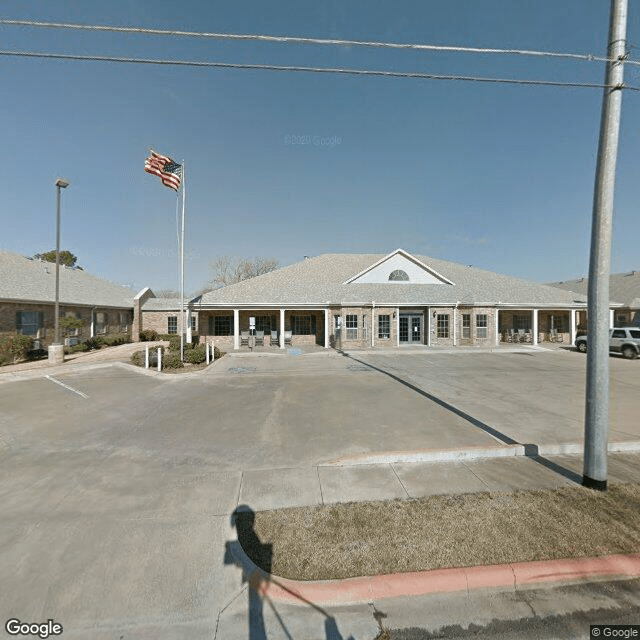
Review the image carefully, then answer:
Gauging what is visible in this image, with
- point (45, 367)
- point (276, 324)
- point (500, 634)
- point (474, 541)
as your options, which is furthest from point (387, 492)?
point (276, 324)

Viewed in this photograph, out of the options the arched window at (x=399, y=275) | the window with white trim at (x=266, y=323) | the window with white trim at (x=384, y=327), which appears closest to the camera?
the window with white trim at (x=384, y=327)

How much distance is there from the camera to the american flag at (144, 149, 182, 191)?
50.5ft

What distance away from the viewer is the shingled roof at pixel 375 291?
21.2 meters

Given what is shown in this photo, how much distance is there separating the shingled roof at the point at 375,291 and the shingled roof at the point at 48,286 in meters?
8.76

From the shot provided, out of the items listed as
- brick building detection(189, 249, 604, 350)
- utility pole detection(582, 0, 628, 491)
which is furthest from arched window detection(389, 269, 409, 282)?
utility pole detection(582, 0, 628, 491)

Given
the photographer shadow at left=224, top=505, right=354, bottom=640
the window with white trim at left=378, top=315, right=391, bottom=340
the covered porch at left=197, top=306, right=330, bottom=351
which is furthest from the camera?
the covered porch at left=197, top=306, right=330, bottom=351

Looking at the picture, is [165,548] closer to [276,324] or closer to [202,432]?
[202,432]

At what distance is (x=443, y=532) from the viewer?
3.25 meters

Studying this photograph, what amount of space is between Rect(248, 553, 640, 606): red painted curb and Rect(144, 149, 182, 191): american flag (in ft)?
57.6

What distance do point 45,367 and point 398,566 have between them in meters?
17.0

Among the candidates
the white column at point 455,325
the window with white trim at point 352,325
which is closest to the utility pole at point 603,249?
the window with white trim at point 352,325

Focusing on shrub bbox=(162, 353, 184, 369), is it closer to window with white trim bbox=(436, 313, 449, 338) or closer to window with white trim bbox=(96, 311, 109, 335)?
window with white trim bbox=(96, 311, 109, 335)

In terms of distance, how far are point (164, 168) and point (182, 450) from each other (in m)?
15.7

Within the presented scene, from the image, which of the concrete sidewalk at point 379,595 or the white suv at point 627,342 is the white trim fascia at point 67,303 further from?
the white suv at point 627,342
